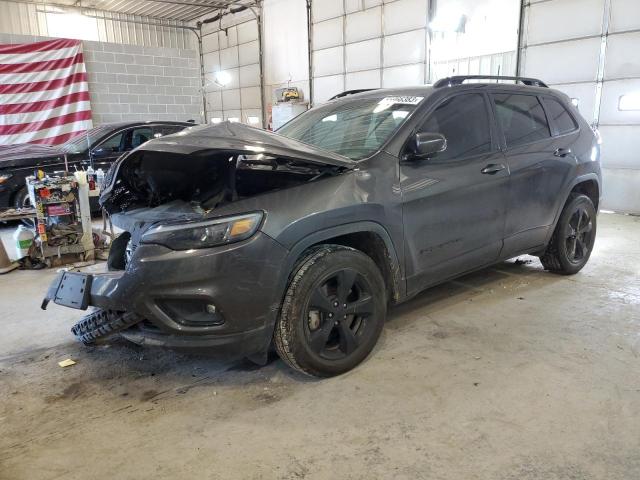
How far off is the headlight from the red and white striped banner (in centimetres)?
1130

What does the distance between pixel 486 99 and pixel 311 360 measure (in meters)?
2.21

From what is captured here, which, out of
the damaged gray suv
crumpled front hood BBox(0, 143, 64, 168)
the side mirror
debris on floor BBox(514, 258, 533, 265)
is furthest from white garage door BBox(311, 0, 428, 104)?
the side mirror

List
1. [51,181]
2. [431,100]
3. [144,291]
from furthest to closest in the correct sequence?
[51,181] → [431,100] → [144,291]

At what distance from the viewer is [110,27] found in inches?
682

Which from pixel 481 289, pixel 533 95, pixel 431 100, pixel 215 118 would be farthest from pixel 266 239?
pixel 215 118

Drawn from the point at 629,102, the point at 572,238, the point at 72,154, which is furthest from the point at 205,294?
the point at 629,102

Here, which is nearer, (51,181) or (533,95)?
(533,95)

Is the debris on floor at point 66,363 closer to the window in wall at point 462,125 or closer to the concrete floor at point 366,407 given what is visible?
the concrete floor at point 366,407

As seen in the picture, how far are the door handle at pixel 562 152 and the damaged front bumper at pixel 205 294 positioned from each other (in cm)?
265

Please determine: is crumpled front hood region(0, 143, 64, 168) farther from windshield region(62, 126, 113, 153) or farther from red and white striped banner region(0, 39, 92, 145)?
red and white striped banner region(0, 39, 92, 145)

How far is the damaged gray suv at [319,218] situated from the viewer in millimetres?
2332

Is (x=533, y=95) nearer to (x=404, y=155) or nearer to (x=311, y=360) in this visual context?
(x=404, y=155)

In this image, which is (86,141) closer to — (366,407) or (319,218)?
(319,218)

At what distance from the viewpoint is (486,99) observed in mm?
3541
